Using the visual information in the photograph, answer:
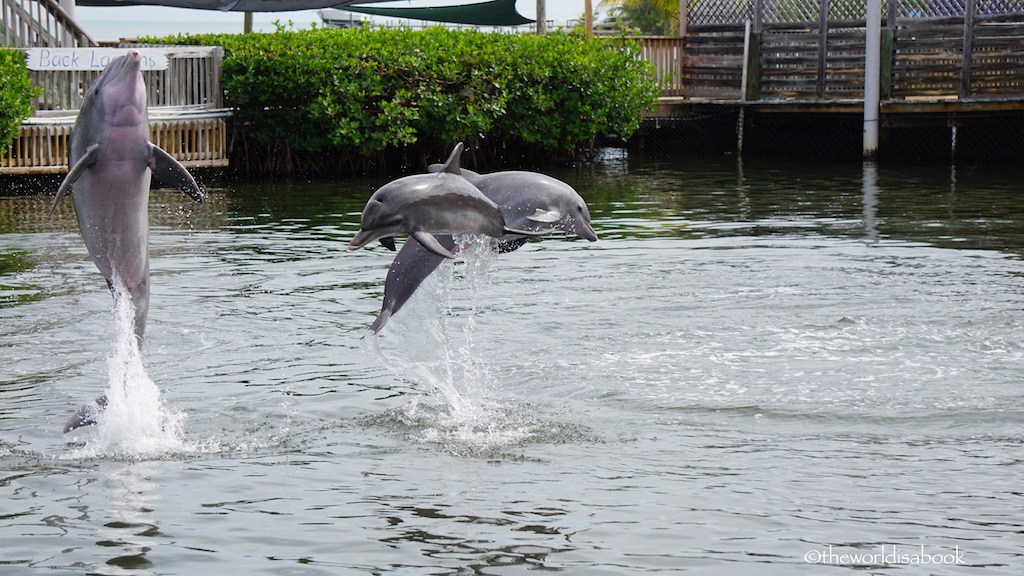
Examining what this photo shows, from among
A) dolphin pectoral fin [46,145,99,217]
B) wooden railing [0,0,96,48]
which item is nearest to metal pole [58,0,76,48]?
wooden railing [0,0,96,48]

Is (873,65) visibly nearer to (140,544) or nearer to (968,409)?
(968,409)

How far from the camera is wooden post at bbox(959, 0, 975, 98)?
22.8 metres

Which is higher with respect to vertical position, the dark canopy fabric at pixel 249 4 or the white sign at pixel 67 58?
the dark canopy fabric at pixel 249 4

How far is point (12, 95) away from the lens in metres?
17.2

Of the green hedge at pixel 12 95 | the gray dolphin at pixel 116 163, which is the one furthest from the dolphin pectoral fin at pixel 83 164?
the green hedge at pixel 12 95

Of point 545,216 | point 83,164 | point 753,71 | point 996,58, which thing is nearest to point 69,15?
point 753,71

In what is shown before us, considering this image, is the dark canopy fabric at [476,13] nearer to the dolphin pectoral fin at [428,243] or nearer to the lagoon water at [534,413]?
→ the lagoon water at [534,413]

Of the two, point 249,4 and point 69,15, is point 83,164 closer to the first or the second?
point 69,15

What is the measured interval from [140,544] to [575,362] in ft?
12.6

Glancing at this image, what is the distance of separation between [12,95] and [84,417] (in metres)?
11.6

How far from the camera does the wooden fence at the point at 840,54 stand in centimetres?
2292

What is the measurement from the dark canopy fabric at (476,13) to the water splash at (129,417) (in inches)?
1112

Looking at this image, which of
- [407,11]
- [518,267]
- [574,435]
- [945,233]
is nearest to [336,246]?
[518,267]

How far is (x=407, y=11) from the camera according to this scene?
37625 mm
